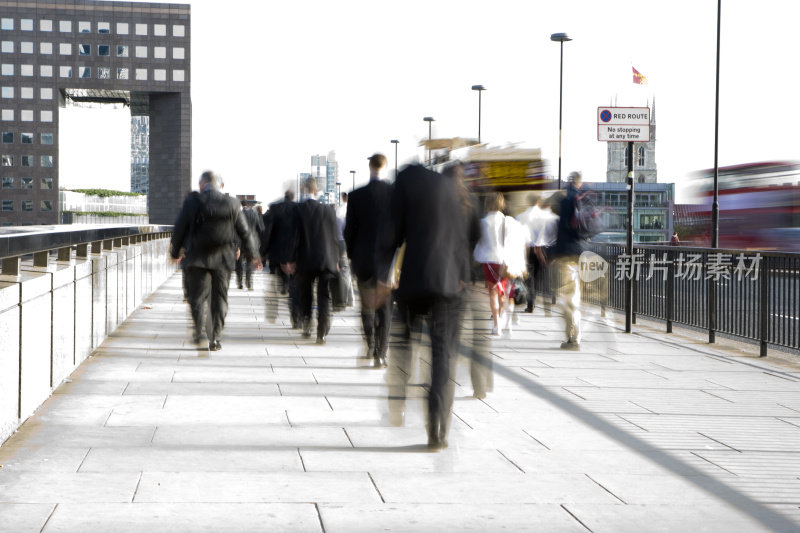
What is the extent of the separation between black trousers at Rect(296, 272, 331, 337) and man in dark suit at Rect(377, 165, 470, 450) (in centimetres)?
533

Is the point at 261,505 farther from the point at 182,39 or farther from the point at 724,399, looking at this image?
the point at 182,39

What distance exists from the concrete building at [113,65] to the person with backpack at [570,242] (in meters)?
96.8

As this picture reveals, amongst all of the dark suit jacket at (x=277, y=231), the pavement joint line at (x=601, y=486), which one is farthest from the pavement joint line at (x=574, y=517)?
the dark suit jacket at (x=277, y=231)

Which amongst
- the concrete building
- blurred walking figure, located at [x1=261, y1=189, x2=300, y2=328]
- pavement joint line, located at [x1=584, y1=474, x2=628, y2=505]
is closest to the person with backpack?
blurred walking figure, located at [x1=261, y1=189, x2=300, y2=328]

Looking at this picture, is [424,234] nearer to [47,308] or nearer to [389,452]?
[389,452]

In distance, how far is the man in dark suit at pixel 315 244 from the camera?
36.1ft

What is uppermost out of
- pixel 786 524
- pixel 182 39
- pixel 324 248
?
pixel 182 39

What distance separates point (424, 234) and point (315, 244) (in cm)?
542

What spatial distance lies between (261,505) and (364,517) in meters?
0.49

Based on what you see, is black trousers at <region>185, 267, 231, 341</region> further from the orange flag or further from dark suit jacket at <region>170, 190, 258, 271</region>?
the orange flag

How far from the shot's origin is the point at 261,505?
456 cm

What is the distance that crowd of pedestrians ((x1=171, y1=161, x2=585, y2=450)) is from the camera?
5.73 meters

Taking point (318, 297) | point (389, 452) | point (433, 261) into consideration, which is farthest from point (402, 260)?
point (318, 297)

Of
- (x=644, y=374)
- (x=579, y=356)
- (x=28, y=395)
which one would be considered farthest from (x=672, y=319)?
(x=28, y=395)
